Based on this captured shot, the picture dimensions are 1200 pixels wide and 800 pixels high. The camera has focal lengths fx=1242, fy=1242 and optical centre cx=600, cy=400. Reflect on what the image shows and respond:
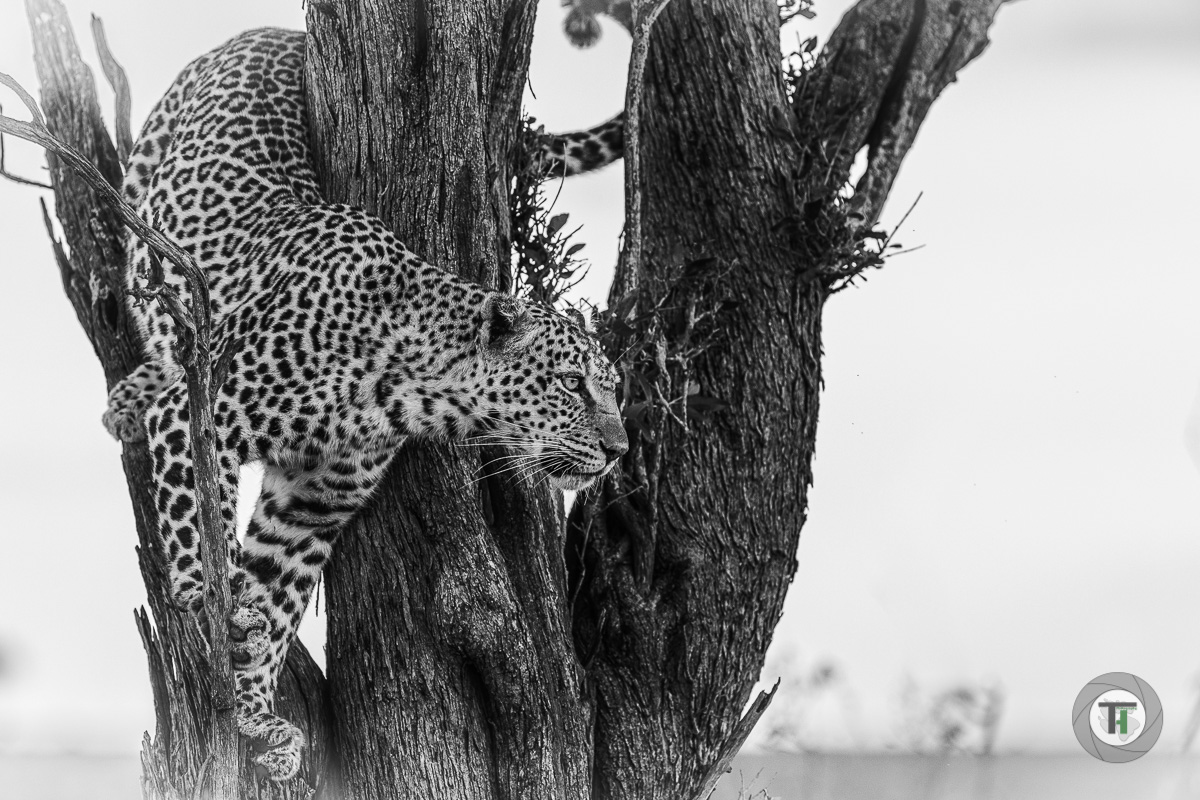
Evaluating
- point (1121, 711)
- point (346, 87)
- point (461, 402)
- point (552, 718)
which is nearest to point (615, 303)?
point (461, 402)

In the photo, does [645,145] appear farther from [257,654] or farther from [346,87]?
[257,654]

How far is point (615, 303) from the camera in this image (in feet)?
19.5

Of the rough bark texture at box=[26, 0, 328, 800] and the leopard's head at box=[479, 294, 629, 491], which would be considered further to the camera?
the leopard's head at box=[479, 294, 629, 491]

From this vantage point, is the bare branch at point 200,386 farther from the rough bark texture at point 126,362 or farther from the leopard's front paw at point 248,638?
the rough bark texture at point 126,362

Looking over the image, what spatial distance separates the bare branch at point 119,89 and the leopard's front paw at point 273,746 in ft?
10.2

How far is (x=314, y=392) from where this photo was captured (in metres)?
4.87

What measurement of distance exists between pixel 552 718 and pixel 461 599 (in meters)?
0.69

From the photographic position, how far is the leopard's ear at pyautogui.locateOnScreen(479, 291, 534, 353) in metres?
5.04

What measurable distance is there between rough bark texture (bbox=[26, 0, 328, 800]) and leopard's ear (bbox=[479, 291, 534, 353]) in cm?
156

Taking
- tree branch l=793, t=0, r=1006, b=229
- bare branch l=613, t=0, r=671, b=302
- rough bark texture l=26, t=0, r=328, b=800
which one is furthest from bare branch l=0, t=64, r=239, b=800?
tree branch l=793, t=0, r=1006, b=229

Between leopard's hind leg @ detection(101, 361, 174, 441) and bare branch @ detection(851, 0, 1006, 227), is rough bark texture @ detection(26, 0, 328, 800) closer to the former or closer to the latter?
leopard's hind leg @ detection(101, 361, 174, 441)

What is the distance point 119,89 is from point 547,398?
3.05 metres

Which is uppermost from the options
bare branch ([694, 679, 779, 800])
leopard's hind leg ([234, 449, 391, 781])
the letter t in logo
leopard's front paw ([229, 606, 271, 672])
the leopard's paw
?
the leopard's paw

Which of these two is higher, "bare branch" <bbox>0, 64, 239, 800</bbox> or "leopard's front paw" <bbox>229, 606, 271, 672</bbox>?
"bare branch" <bbox>0, 64, 239, 800</bbox>
